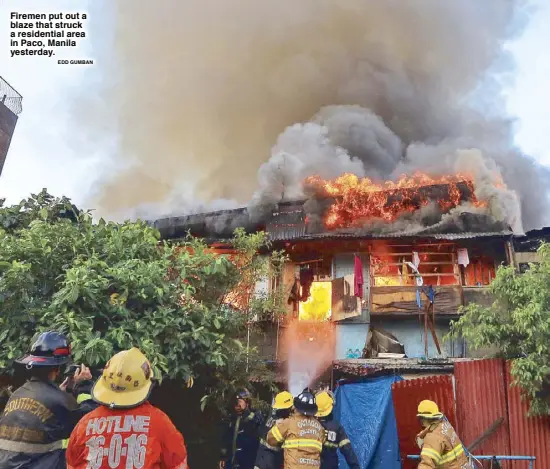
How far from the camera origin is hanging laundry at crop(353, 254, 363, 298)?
16.0 meters

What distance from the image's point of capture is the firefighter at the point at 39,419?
351cm

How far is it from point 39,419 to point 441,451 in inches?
160

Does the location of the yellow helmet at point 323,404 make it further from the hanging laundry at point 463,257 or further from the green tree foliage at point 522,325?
the hanging laundry at point 463,257

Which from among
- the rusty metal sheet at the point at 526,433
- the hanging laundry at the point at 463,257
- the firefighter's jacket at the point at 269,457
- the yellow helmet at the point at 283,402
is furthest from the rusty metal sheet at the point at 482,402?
the hanging laundry at the point at 463,257

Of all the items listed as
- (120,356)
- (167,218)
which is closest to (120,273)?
(120,356)

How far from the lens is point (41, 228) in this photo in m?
7.37

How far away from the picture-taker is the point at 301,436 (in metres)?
5.30

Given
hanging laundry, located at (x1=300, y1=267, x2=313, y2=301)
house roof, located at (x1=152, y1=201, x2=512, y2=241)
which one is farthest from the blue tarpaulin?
house roof, located at (x1=152, y1=201, x2=512, y2=241)

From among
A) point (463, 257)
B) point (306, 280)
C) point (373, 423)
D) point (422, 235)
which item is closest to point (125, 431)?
point (373, 423)

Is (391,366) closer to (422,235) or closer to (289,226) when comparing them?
(422,235)

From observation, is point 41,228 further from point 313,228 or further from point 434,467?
point 313,228

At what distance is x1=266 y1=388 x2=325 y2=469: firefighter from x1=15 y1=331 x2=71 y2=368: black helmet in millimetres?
2695

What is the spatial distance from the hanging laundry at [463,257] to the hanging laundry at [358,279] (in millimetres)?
3492

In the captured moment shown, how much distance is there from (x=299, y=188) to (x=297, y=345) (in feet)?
28.7
